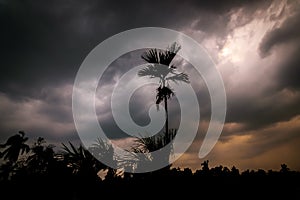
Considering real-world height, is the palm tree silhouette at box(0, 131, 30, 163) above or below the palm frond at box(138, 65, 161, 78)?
below

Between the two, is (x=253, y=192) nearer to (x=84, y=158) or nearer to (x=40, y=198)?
(x=84, y=158)

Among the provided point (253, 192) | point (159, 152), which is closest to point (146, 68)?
point (159, 152)

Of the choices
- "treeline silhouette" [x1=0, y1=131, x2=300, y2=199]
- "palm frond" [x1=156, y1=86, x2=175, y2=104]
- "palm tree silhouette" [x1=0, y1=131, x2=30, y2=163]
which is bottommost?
"treeline silhouette" [x1=0, y1=131, x2=300, y2=199]

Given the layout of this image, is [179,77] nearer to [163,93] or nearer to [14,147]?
[163,93]

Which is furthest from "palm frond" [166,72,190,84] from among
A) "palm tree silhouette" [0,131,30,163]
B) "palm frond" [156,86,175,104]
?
"palm tree silhouette" [0,131,30,163]

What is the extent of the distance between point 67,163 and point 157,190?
3103mm

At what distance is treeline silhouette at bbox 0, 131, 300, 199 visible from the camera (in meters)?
7.05

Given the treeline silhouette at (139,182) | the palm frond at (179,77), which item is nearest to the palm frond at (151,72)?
the palm frond at (179,77)

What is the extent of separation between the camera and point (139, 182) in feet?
25.7

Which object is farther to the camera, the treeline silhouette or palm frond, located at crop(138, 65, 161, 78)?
palm frond, located at crop(138, 65, 161, 78)

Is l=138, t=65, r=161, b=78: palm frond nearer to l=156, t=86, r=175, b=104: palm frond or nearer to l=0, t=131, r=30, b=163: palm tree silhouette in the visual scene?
l=156, t=86, r=175, b=104: palm frond

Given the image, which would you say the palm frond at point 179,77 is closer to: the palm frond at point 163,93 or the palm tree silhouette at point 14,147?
the palm frond at point 163,93

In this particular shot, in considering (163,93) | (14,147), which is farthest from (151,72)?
(14,147)

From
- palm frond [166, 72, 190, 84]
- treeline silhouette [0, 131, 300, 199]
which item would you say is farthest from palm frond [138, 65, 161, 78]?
treeline silhouette [0, 131, 300, 199]
